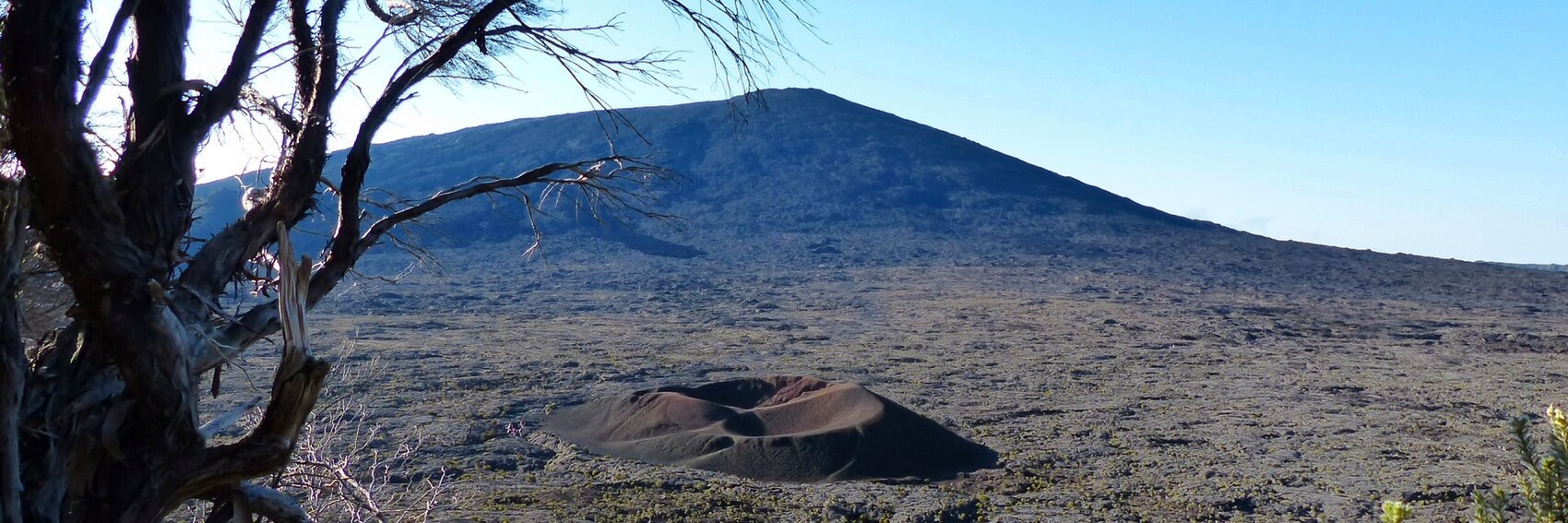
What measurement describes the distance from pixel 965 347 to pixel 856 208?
2547 cm

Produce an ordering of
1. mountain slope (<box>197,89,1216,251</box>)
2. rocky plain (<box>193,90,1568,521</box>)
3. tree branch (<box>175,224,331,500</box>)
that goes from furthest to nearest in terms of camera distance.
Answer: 1. mountain slope (<box>197,89,1216,251</box>)
2. rocky plain (<box>193,90,1568,521</box>)
3. tree branch (<box>175,224,331,500</box>)

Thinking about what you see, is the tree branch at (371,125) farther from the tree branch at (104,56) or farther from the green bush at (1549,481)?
the green bush at (1549,481)

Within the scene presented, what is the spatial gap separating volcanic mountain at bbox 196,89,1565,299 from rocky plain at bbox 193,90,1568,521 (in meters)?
0.23

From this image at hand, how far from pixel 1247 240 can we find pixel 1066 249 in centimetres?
829

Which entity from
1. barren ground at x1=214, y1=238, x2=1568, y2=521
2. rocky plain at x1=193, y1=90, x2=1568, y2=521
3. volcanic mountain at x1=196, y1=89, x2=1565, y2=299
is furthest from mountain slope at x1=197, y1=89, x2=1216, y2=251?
barren ground at x1=214, y1=238, x2=1568, y2=521

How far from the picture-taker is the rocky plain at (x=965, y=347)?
352 inches

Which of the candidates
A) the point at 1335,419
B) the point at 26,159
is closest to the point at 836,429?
the point at 1335,419

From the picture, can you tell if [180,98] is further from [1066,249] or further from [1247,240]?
[1247,240]

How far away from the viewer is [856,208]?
4472cm

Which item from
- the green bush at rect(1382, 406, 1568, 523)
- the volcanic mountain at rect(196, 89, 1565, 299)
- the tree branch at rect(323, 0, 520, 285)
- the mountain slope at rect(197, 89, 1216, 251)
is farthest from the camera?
the mountain slope at rect(197, 89, 1216, 251)

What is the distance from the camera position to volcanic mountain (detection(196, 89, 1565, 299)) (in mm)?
37125

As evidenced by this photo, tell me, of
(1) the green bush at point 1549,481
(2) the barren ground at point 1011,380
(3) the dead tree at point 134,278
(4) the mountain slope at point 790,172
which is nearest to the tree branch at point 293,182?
(3) the dead tree at point 134,278

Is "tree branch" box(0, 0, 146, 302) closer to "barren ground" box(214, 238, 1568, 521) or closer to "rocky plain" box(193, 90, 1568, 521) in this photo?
"rocky plain" box(193, 90, 1568, 521)

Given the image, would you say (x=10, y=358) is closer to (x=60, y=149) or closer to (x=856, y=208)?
(x=60, y=149)
